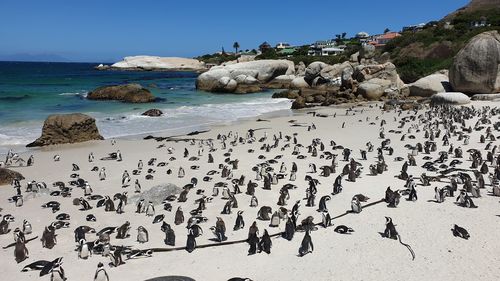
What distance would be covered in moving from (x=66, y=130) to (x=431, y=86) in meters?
27.8

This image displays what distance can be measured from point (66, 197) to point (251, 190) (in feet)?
15.7

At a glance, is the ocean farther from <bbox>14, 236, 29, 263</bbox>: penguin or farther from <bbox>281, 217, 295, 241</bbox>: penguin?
<bbox>281, 217, 295, 241</bbox>: penguin

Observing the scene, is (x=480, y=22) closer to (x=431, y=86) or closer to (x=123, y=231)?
(x=431, y=86)

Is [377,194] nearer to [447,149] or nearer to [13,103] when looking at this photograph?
[447,149]

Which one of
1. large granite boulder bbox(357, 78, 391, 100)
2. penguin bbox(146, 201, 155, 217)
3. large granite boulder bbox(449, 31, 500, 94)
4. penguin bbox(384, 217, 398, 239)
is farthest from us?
large granite boulder bbox(357, 78, 391, 100)

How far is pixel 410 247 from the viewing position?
8023mm

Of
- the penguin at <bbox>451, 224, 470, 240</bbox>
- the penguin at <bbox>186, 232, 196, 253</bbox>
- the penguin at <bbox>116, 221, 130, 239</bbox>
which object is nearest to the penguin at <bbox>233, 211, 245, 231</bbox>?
the penguin at <bbox>186, 232, 196, 253</bbox>

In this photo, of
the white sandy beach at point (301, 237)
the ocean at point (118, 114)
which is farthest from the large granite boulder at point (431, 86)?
the white sandy beach at point (301, 237)

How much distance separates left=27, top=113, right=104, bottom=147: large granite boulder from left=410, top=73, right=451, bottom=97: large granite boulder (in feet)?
86.1

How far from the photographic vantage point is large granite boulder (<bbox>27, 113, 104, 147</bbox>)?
20234 mm

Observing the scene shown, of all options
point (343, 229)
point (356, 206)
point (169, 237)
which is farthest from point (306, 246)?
point (169, 237)

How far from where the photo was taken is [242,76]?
60.0m

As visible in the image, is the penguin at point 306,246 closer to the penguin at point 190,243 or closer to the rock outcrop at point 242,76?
the penguin at point 190,243

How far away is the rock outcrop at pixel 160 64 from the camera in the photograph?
417ft
